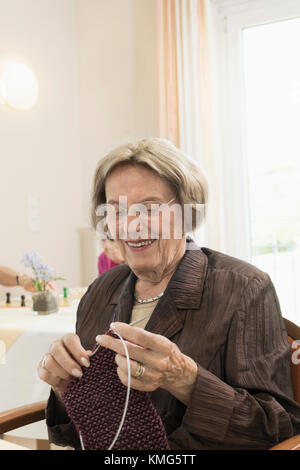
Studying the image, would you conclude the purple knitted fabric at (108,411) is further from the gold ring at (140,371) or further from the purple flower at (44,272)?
the purple flower at (44,272)

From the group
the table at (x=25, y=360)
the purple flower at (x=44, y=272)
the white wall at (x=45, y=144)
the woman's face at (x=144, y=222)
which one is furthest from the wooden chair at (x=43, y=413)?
the white wall at (x=45, y=144)

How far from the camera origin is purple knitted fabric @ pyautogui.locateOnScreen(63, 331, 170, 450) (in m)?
0.91

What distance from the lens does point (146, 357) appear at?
84cm

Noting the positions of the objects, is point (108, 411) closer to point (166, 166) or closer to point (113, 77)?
point (166, 166)

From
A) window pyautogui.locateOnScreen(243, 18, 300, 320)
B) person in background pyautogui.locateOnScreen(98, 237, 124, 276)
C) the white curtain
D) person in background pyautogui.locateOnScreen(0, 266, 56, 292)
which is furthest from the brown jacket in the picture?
window pyautogui.locateOnScreen(243, 18, 300, 320)

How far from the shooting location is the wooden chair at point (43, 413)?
927mm

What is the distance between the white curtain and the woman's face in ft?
6.64

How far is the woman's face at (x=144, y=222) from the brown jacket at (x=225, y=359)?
0.06 metres

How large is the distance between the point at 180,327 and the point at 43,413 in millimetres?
487

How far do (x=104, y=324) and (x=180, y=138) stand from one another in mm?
2296

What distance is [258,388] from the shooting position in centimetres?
97

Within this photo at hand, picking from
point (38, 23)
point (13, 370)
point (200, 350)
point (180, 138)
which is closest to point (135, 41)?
point (38, 23)

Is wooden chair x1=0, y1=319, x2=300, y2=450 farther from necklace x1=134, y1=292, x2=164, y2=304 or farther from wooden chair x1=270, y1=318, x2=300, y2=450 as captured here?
necklace x1=134, y1=292, x2=164, y2=304
